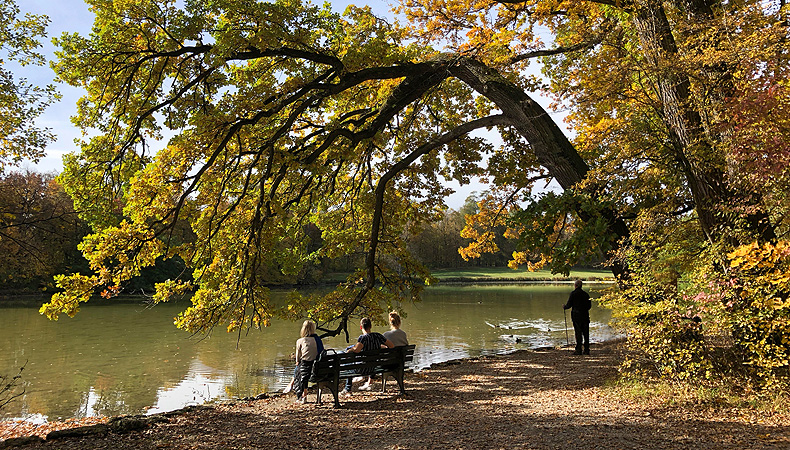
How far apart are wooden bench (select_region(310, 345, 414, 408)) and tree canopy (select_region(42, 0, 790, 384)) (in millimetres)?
2269

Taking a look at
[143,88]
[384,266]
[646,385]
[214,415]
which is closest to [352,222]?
[384,266]

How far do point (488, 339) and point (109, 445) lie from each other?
39.7ft

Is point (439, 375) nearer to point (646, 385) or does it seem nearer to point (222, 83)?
point (646, 385)

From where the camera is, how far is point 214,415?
7055mm

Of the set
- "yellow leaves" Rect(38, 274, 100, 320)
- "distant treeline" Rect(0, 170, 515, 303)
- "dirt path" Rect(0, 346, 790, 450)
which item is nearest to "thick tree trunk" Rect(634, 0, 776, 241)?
"dirt path" Rect(0, 346, 790, 450)

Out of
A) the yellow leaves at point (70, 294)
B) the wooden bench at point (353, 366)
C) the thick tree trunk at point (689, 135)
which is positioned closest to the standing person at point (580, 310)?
the thick tree trunk at point (689, 135)

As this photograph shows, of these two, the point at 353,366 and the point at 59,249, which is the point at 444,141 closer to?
the point at 353,366

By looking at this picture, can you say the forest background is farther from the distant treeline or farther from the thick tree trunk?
the distant treeline

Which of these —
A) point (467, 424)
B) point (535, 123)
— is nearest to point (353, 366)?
point (467, 424)

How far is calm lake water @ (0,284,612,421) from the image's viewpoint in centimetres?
980

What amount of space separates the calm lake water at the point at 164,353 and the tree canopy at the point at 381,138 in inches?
90.1

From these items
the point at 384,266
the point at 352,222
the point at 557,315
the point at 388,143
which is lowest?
the point at 557,315

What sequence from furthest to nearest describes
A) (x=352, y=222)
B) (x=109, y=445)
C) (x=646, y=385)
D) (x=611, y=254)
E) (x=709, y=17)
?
1. (x=352, y=222)
2. (x=611, y=254)
3. (x=709, y=17)
4. (x=646, y=385)
5. (x=109, y=445)

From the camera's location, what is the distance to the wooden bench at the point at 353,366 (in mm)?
7148
